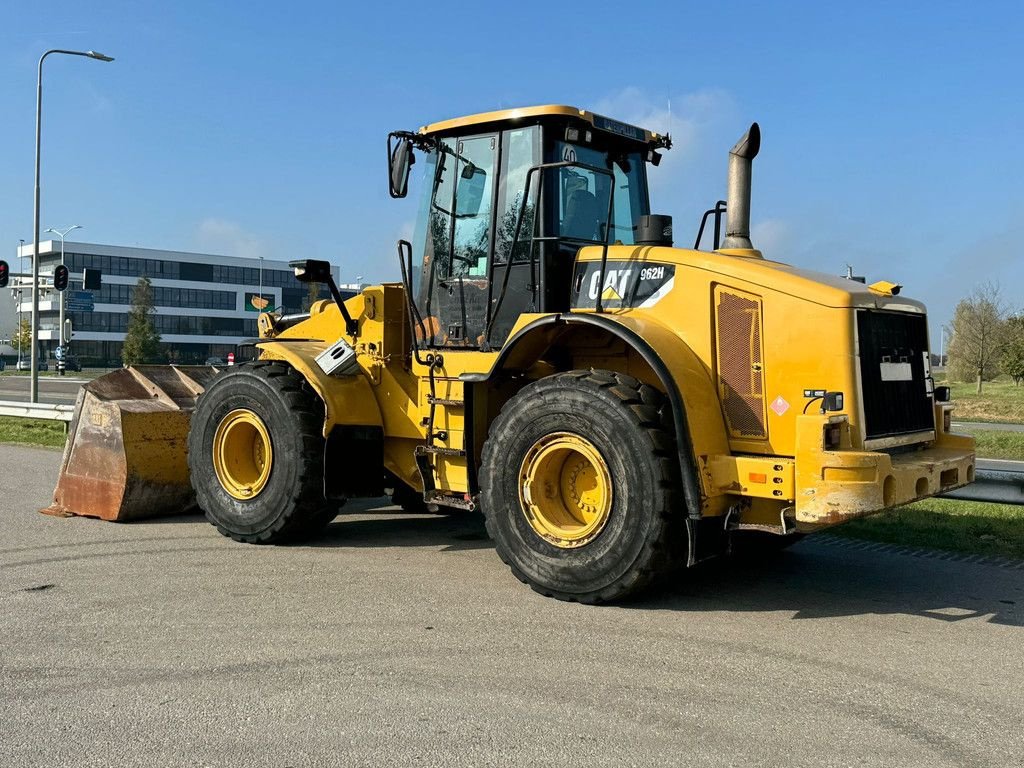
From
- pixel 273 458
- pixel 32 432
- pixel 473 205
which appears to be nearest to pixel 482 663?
pixel 273 458

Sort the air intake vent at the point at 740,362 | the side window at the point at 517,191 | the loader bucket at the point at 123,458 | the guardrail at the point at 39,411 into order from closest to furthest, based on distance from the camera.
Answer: the air intake vent at the point at 740,362 → the side window at the point at 517,191 → the loader bucket at the point at 123,458 → the guardrail at the point at 39,411

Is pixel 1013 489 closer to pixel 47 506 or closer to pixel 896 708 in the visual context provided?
pixel 896 708

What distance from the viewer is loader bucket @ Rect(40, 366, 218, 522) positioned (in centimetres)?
828

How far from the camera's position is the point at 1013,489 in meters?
7.36

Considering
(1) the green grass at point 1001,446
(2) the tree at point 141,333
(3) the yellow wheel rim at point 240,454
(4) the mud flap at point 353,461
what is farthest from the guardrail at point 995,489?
(2) the tree at point 141,333

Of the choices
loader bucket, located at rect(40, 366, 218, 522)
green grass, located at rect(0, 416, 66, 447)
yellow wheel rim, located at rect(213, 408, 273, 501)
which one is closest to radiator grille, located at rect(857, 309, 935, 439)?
yellow wheel rim, located at rect(213, 408, 273, 501)

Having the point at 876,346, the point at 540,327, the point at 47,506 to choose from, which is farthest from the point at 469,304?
the point at 47,506

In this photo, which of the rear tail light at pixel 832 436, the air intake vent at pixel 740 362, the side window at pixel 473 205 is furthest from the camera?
the side window at pixel 473 205

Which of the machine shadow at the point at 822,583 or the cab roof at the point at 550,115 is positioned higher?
the cab roof at the point at 550,115

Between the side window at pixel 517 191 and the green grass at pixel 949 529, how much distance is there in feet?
12.1

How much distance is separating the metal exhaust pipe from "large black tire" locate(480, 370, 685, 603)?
1.44m

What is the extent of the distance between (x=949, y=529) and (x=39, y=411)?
1338 cm

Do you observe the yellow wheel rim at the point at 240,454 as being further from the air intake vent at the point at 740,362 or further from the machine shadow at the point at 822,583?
the air intake vent at the point at 740,362

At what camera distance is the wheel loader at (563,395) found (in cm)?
549
